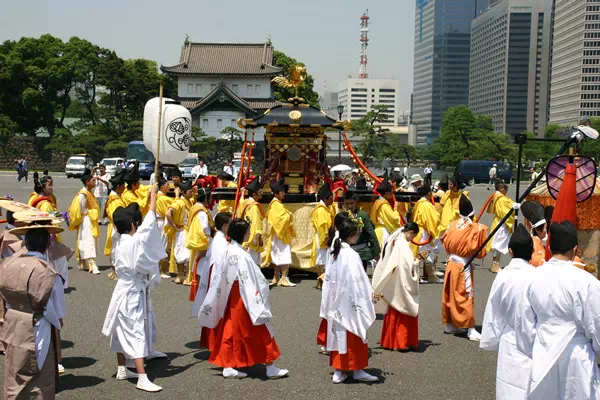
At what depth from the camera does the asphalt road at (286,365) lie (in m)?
5.73

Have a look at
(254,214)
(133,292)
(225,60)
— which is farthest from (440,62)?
(133,292)

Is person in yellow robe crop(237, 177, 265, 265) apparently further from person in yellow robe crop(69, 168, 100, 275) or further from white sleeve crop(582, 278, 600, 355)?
white sleeve crop(582, 278, 600, 355)

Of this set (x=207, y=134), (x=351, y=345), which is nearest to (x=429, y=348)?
(x=351, y=345)

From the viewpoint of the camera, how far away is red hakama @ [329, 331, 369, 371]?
5875mm

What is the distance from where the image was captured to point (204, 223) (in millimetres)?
8625

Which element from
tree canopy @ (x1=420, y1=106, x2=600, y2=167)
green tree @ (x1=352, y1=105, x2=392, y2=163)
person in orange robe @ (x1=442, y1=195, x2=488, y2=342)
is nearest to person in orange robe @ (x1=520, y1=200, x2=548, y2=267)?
person in orange robe @ (x1=442, y1=195, x2=488, y2=342)

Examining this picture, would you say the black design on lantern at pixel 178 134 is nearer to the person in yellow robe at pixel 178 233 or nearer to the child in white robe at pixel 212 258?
the child in white robe at pixel 212 258

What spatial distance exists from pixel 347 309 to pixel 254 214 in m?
4.59

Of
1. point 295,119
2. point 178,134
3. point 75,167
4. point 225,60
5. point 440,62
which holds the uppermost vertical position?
point 440,62

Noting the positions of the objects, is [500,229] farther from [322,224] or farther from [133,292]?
[133,292]

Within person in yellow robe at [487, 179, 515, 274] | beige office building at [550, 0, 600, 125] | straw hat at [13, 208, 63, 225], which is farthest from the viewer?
beige office building at [550, 0, 600, 125]

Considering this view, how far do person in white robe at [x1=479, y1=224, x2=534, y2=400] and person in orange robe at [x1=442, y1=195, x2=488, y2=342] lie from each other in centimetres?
232

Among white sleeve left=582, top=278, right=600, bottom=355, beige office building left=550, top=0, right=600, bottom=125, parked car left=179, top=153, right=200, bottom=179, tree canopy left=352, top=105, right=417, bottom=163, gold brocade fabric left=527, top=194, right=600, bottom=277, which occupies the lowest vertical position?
white sleeve left=582, top=278, right=600, bottom=355

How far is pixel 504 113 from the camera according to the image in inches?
4705
